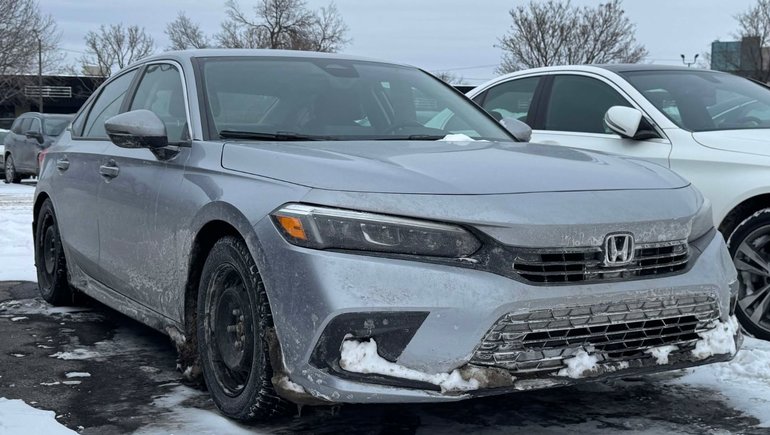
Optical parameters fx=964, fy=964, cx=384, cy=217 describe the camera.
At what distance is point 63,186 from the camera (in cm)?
568

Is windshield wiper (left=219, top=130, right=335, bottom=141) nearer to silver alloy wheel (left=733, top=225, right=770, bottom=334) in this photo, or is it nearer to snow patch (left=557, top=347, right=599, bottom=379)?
snow patch (left=557, top=347, right=599, bottom=379)

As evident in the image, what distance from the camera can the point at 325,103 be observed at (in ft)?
14.7

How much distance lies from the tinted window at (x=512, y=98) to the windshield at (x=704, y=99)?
0.82 meters

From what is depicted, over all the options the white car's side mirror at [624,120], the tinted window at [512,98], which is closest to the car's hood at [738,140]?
the white car's side mirror at [624,120]

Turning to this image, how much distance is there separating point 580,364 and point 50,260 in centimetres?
409

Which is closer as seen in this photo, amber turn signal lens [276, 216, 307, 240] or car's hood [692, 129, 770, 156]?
amber turn signal lens [276, 216, 307, 240]

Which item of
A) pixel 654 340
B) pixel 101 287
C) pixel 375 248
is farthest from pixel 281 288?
pixel 101 287

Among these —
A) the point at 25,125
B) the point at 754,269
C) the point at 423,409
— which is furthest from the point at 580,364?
the point at 25,125

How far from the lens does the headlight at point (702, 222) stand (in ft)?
11.9

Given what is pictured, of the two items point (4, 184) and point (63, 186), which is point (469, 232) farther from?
point (4, 184)

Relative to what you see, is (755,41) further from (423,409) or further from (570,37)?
(423,409)

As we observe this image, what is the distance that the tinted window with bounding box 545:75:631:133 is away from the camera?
6.25m

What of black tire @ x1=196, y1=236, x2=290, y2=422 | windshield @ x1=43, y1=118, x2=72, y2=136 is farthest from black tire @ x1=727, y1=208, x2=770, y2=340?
windshield @ x1=43, y1=118, x2=72, y2=136

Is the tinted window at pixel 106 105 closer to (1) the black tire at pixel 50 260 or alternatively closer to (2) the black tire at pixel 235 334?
(1) the black tire at pixel 50 260
